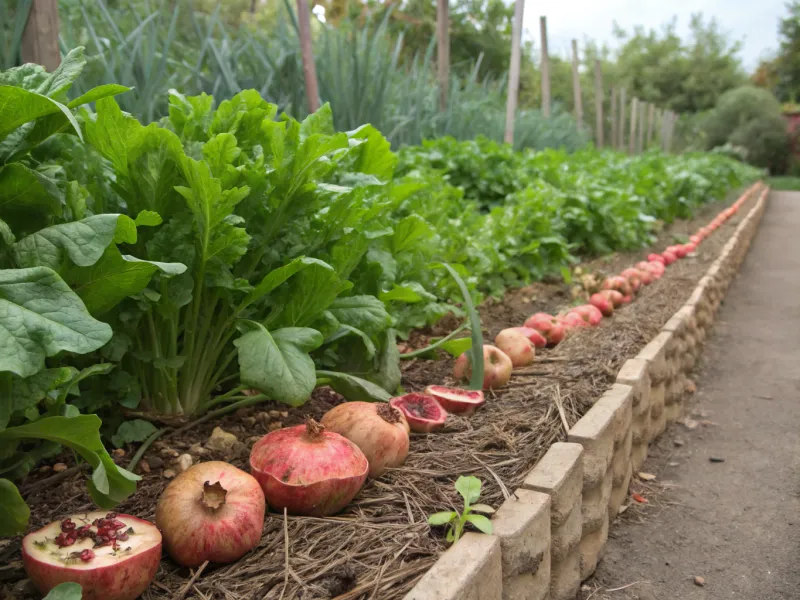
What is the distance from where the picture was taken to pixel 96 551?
1.33 meters

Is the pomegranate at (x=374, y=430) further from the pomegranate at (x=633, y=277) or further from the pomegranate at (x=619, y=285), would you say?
the pomegranate at (x=633, y=277)

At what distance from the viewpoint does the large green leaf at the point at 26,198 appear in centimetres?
147

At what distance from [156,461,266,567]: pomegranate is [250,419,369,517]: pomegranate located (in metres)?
0.10

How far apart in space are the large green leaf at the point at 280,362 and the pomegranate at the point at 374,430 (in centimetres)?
21

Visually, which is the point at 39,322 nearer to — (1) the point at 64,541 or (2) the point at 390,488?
(1) the point at 64,541

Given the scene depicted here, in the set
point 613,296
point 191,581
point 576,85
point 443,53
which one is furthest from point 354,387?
point 576,85

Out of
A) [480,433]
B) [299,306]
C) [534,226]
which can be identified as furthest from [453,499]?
[534,226]

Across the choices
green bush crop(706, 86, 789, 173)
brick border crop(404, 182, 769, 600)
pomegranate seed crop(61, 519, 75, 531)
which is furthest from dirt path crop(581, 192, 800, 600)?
green bush crop(706, 86, 789, 173)

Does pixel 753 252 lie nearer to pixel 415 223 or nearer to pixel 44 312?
pixel 415 223

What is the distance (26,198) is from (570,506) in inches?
62.8

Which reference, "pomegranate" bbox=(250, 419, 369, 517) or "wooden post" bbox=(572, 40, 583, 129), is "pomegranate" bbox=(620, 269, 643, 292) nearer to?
"pomegranate" bbox=(250, 419, 369, 517)

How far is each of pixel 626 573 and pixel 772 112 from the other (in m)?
39.9

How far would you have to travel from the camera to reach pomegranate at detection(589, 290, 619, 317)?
426cm

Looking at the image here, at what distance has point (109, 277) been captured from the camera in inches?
59.9
